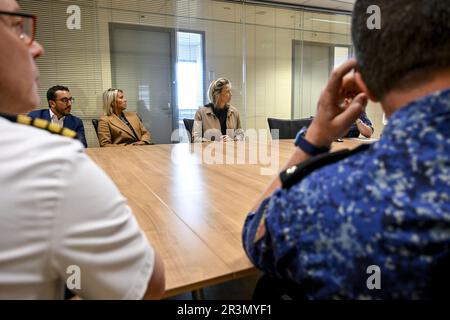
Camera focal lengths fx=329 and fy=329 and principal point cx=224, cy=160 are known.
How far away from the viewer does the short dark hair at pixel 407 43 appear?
0.53 m

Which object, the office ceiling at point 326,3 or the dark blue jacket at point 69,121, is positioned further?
the office ceiling at point 326,3

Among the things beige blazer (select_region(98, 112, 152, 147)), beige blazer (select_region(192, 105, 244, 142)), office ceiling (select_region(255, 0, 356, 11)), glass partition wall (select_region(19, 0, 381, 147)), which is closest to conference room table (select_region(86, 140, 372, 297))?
beige blazer (select_region(98, 112, 152, 147))

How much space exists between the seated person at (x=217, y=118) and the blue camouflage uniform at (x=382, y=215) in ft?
9.99

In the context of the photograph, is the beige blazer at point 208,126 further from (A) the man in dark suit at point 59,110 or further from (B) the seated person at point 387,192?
(B) the seated person at point 387,192

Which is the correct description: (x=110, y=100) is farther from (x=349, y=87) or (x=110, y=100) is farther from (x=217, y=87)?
(x=349, y=87)

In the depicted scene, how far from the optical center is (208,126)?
3.72 meters

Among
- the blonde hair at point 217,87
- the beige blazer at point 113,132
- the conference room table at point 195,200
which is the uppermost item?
the blonde hair at point 217,87

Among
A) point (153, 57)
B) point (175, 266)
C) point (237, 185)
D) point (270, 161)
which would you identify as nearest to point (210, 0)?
point (153, 57)

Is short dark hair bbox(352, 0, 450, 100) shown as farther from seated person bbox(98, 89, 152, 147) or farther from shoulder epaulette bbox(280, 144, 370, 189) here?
seated person bbox(98, 89, 152, 147)

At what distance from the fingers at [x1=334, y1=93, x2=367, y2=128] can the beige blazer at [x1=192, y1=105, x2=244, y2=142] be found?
279 cm

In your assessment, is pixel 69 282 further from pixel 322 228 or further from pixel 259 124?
pixel 259 124

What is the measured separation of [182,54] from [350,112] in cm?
467

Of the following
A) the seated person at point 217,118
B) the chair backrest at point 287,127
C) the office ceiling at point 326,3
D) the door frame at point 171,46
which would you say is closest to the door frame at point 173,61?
the door frame at point 171,46

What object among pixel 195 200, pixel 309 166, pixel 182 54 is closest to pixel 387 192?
pixel 309 166
